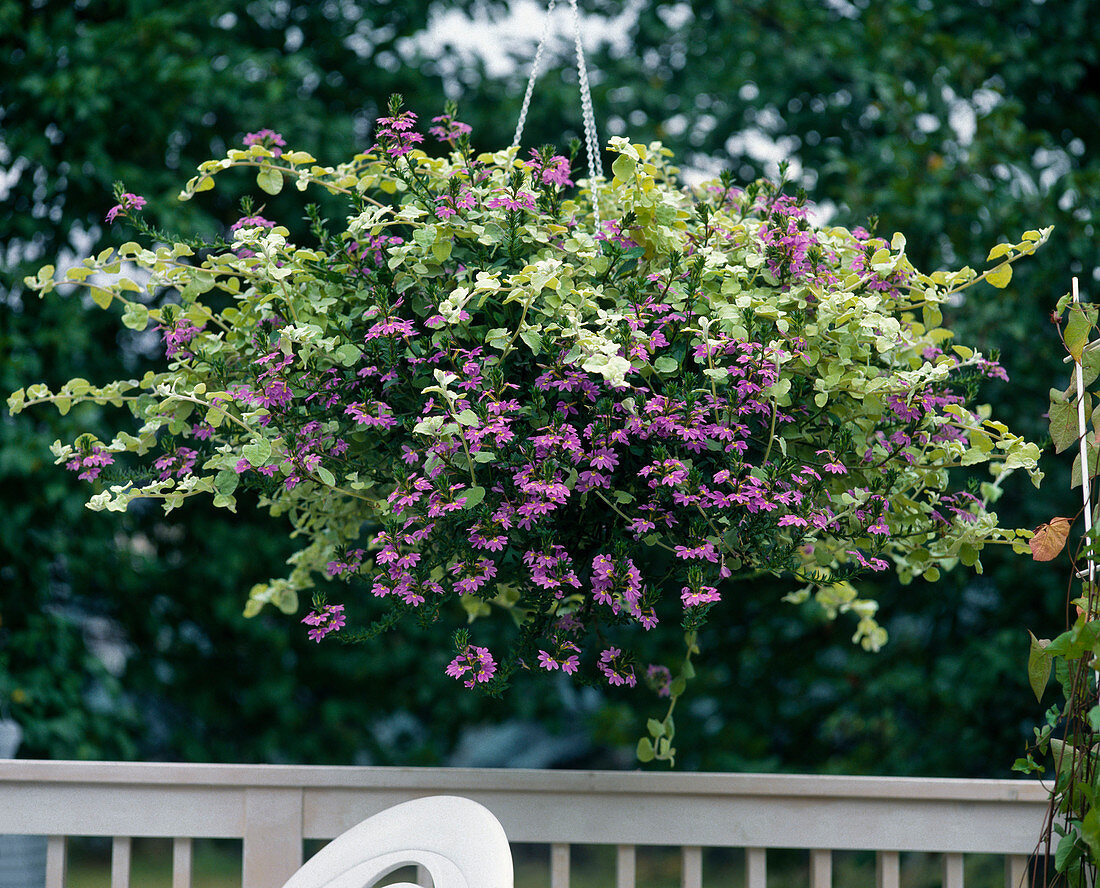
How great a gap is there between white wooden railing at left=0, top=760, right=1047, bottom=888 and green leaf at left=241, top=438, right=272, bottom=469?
0.56m

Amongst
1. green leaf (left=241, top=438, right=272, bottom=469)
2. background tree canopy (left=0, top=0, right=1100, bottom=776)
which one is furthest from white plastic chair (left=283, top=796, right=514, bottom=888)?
background tree canopy (left=0, top=0, right=1100, bottom=776)

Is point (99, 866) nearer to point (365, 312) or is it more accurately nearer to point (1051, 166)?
point (365, 312)

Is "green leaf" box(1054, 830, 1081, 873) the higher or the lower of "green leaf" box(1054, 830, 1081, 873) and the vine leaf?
the lower

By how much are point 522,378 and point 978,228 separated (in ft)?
6.37

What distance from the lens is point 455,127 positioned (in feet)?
3.67

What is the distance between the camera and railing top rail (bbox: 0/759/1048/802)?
1.26 meters

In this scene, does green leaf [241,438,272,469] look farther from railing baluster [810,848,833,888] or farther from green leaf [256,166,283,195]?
railing baluster [810,848,833,888]

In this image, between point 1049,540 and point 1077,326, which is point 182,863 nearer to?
point 1049,540

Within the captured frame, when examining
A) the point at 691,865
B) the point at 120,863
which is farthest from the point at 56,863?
the point at 691,865

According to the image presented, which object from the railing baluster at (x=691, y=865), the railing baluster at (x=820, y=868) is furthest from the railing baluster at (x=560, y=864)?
the railing baluster at (x=820, y=868)

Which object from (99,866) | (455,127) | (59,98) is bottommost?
(99,866)

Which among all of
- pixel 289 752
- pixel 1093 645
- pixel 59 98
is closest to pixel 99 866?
pixel 289 752

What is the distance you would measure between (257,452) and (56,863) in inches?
29.8

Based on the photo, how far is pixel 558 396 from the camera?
0.96 meters
